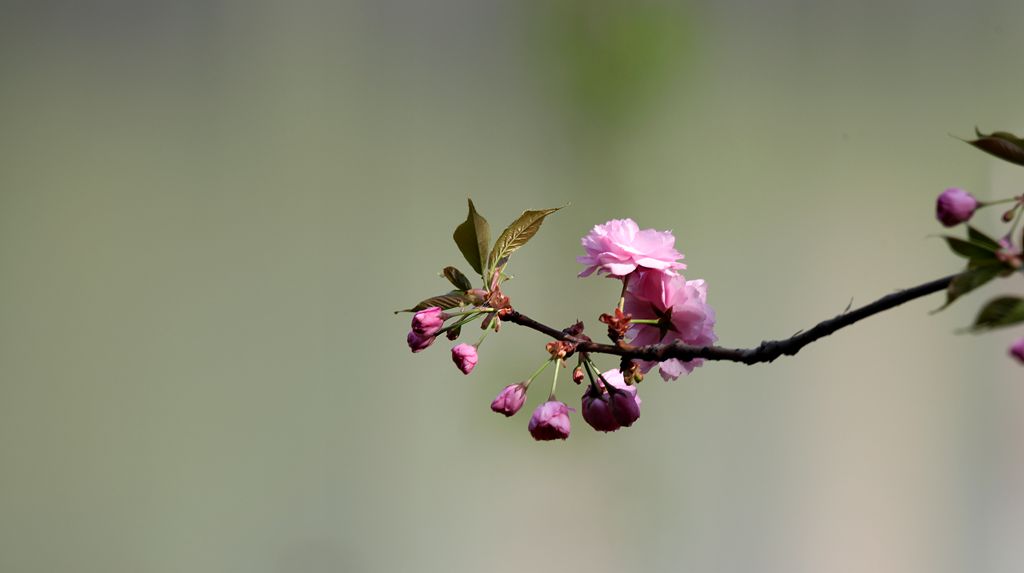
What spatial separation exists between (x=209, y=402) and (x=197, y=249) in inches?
8.7

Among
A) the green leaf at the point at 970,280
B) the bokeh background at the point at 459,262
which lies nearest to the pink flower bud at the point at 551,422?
the green leaf at the point at 970,280

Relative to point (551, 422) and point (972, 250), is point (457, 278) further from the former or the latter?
point (972, 250)

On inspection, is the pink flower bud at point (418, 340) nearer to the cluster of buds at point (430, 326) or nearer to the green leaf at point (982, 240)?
the cluster of buds at point (430, 326)

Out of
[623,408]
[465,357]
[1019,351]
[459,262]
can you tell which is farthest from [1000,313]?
[459,262]

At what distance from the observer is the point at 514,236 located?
52cm

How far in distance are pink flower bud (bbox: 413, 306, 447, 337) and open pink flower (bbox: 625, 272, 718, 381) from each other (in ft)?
0.37

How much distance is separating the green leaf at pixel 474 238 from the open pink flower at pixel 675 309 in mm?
89

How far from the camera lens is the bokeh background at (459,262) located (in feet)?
4.00

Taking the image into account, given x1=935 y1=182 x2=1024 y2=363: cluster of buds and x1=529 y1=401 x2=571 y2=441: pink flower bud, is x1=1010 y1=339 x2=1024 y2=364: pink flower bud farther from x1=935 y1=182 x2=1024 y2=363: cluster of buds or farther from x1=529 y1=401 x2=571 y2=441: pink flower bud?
x1=529 y1=401 x2=571 y2=441: pink flower bud

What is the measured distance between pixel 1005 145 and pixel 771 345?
133 mm

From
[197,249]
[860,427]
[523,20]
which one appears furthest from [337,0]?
[860,427]

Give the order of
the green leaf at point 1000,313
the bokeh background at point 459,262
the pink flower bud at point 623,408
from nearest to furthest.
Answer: the green leaf at point 1000,313, the pink flower bud at point 623,408, the bokeh background at point 459,262

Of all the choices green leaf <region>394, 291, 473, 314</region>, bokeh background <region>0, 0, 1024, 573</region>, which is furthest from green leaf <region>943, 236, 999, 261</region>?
bokeh background <region>0, 0, 1024, 573</region>

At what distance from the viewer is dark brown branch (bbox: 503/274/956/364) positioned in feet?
1.11
